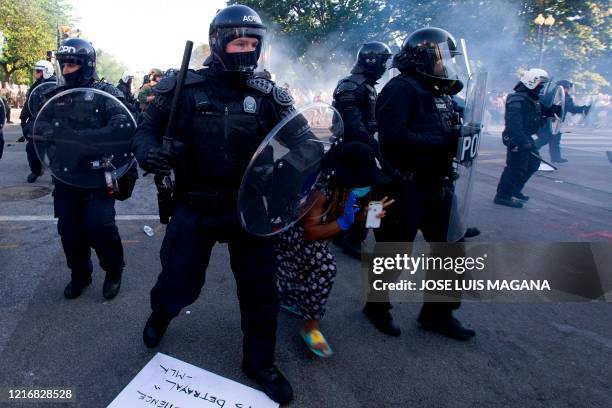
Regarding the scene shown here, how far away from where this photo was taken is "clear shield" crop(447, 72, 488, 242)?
2.51 metres

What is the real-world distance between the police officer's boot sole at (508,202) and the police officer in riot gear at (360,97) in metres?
3.17

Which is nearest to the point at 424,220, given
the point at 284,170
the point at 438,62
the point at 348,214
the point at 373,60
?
the point at 348,214

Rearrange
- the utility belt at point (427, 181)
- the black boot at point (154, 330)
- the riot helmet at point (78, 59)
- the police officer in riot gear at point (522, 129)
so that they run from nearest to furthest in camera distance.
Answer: the black boot at point (154, 330) < the utility belt at point (427, 181) < the riot helmet at point (78, 59) < the police officer in riot gear at point (522, 129)

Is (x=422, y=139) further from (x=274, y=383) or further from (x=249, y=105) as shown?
(x=274, y=383)

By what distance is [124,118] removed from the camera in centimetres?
311

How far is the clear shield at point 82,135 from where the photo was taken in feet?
9.87

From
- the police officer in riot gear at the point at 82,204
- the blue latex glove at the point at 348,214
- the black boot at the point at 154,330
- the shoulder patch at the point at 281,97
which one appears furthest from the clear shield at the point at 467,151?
the police officer in riot gear at the point at 82,204

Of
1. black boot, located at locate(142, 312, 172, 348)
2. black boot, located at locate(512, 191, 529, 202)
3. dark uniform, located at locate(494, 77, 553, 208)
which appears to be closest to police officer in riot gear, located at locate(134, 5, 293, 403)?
black boot, located at locate(142, 312, 172, 348)

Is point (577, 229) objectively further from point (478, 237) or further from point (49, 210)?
point (49, 210)

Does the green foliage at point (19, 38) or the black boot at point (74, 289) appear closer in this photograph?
the black boot at point (74, 289)

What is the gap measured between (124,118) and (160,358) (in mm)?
1631

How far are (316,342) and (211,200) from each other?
1082mm

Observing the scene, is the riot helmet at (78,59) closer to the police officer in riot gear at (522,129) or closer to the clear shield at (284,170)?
the clear shield at (284,170)

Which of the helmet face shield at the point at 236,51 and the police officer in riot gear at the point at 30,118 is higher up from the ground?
the helmet face shield at the point at 236,51
